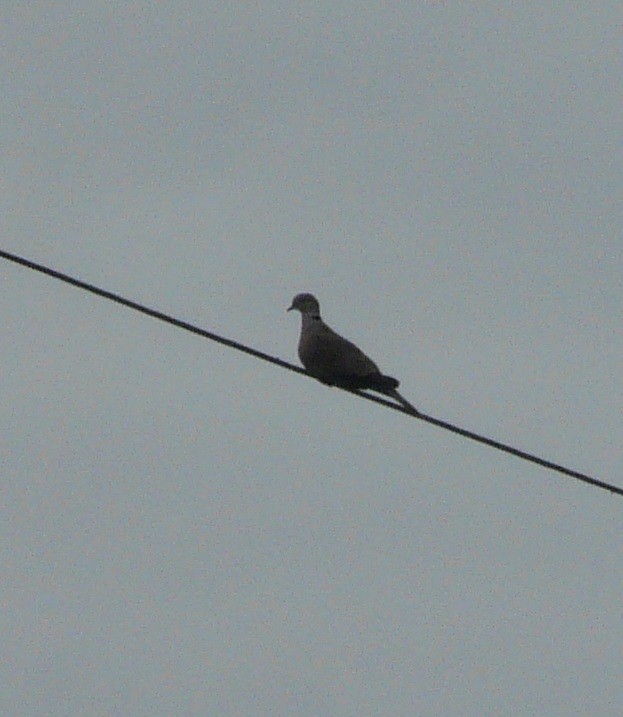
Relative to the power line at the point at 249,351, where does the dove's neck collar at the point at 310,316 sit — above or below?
above

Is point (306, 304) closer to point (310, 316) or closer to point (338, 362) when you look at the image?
point (310, 316)

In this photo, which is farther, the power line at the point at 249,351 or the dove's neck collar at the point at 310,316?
the dove's neck collar at the point at 310,316

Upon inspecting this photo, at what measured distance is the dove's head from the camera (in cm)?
1243

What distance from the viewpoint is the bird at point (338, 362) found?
35.7 ft

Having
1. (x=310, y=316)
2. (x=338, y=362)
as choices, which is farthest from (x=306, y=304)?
(x=338, y=362)

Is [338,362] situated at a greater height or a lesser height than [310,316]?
lesser

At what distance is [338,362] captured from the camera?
11.2 m

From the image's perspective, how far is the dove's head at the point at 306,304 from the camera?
40.8 ft

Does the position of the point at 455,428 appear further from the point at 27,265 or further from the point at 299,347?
the point at 299,347

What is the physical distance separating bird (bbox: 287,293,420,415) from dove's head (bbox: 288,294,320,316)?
289 mm

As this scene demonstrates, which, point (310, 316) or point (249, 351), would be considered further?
point (310, 316)

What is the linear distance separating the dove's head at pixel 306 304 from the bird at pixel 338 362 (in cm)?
29

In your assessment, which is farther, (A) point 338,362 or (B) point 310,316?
(B) point 310,316

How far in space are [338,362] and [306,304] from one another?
1317 mm
